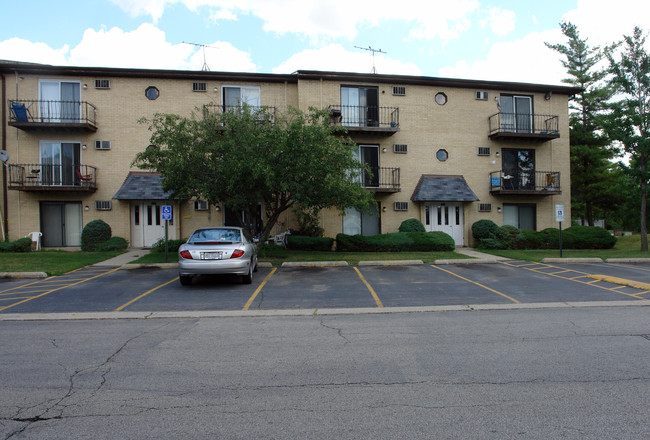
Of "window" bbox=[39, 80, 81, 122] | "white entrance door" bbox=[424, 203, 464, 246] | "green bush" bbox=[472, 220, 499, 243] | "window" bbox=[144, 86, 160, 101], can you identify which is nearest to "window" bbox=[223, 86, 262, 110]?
"window" bbox=[144, 86, 160, 101]

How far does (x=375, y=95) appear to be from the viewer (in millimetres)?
20547

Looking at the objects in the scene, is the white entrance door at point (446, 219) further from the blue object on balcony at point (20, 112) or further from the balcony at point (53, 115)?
the blue object on balcony at point (20, 112)

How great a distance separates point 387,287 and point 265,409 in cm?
679

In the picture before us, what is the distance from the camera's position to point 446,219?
824 inches

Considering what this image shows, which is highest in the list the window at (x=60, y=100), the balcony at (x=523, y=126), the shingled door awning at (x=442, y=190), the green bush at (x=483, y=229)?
the window at (x=60, y=100)

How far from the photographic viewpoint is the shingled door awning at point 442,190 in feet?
64.9

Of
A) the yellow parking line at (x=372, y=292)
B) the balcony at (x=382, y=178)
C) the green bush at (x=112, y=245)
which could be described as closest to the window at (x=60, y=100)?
the green bush at (x=112, y=245)

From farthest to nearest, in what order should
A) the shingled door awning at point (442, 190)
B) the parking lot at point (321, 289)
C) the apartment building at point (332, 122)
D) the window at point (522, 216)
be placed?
the window at point (522, 216) < the shingled door awning at point (442, 190) < the apartment building at point (332, 122) < the parking lot at point (321, 289)

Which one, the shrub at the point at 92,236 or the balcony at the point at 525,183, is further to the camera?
the balcony at the point at 525,183

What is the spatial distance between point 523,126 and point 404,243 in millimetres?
10419

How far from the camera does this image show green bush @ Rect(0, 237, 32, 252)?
56.3ft

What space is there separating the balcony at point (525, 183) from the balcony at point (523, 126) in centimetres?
191

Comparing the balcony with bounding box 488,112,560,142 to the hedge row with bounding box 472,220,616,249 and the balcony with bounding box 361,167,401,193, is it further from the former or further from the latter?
the balcony with bounding box 361,167,401,193

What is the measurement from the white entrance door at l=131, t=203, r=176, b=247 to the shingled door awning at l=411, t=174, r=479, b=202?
12.5 metres
